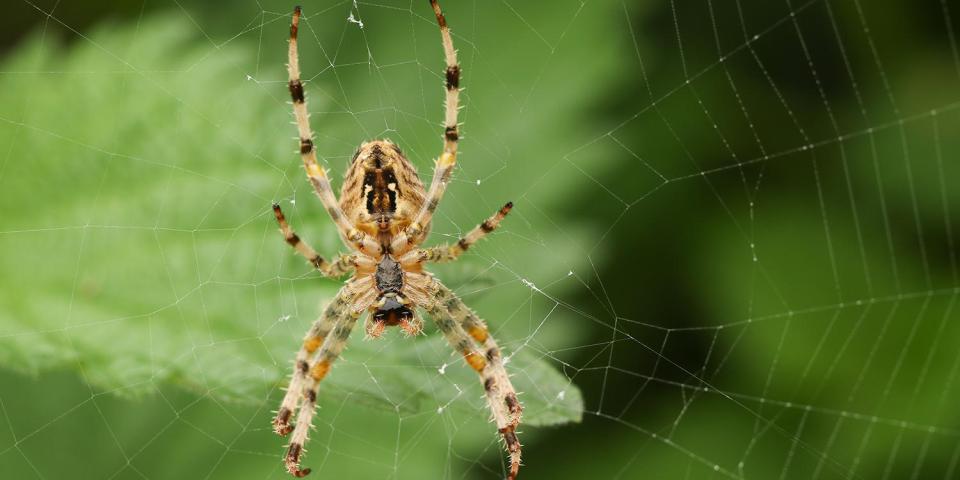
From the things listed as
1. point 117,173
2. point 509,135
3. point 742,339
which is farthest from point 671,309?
point 117,173

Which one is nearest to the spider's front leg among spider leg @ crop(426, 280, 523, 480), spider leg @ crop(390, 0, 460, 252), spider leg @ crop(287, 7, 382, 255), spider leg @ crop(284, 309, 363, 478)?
spider leg @ crop(287, 7, 382, 255)

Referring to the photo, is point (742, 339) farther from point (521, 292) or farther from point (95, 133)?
point (95, 133)

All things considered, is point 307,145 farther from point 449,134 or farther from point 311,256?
point 449,134

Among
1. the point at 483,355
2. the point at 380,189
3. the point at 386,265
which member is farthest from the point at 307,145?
the point at 483,355

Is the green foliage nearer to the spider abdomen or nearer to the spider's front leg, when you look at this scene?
the spider's front leg

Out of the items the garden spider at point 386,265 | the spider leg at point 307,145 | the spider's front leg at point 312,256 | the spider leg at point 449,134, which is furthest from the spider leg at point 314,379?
the spider leg at point 449,134

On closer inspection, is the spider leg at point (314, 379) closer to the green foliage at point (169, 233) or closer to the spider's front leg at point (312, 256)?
the green foliage at point (169, 233)
